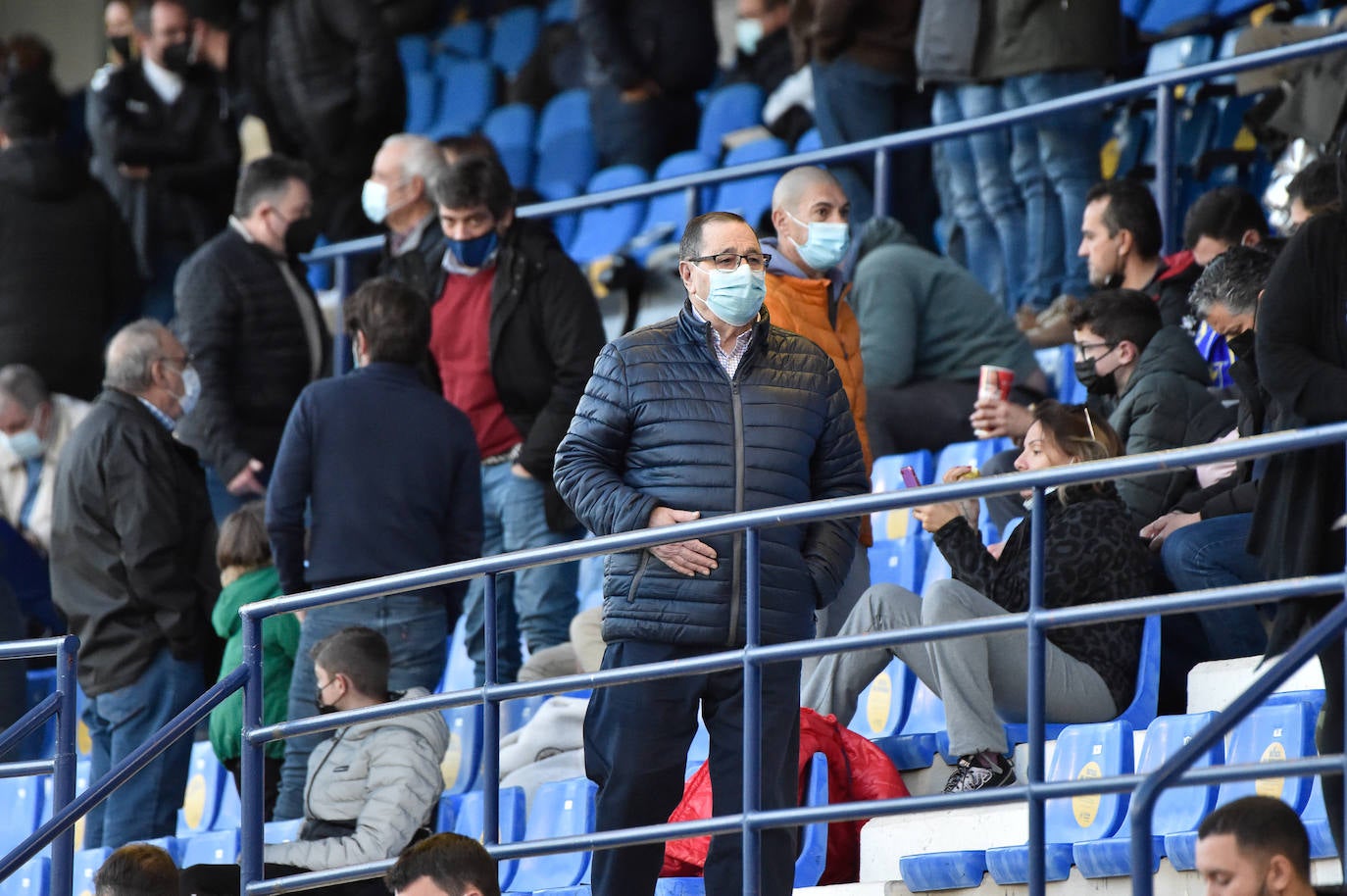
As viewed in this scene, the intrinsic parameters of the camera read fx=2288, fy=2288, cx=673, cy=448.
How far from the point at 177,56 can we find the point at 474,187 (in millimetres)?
4581

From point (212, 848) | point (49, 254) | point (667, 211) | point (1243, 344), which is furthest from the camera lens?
point (667, 211)

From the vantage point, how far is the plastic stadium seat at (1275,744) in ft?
16.9

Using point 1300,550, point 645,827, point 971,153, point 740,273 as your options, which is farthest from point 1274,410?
point 971,153

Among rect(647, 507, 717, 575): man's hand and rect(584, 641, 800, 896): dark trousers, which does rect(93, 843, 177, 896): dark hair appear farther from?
rect(647, 507, 717, 575): man's hand

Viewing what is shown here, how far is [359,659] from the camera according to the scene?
245 inches

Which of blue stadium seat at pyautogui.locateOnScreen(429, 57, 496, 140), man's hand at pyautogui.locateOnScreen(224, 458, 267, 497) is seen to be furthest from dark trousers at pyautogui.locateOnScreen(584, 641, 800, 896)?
blue stadium seat at pyautogui.locateOnScreen(429, 57, 496, 140)

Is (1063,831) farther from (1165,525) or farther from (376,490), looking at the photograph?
(376,490)

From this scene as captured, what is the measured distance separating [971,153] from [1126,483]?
Result: 2545 mm

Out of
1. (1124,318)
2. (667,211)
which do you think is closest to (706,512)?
(1124,318)

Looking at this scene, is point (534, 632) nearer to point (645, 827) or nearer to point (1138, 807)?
point (645, 827)

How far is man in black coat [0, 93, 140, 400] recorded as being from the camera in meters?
10.2

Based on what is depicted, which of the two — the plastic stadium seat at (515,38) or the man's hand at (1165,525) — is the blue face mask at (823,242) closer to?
the man's hand at (1165,525)

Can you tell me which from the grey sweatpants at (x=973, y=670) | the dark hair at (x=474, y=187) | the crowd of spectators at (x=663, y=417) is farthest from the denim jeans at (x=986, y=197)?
the grey sweatpants at (x=973, y=670)

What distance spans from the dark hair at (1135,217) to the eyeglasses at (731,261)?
267 centimetres
